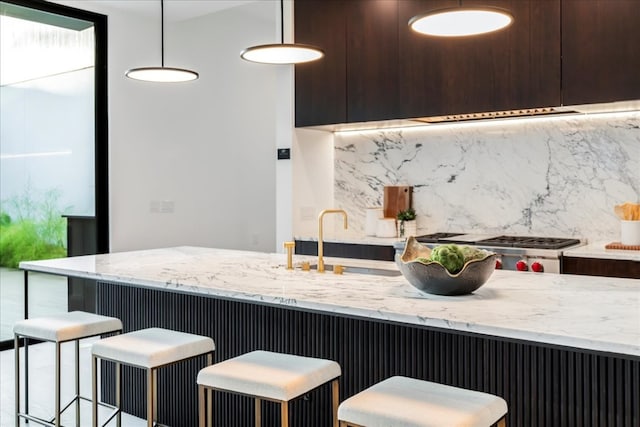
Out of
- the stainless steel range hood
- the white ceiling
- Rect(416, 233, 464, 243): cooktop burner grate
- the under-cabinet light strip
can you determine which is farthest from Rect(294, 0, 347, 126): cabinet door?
Rect(416, 233, 464, 243): cooktop burner grate

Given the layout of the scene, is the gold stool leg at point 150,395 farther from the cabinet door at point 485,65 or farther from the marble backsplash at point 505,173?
the marble backsplash at point 505,173

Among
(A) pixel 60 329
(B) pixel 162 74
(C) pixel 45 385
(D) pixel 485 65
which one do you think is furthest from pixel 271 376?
(D) pixel 485 65

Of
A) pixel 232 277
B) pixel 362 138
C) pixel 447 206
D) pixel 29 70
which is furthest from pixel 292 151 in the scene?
pixel 232 277

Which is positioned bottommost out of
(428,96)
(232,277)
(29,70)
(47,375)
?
(47,375)

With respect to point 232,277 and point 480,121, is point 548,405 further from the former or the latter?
point 480,121

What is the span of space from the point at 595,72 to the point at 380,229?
1.74 m

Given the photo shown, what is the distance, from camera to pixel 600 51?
3580mm

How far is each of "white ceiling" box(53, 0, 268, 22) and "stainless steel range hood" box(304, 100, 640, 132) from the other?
134 cm

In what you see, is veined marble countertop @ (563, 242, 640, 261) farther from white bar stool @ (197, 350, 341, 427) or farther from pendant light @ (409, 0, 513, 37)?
white bar stool @ (197, 350, 341, 427)

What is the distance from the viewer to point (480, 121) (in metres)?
4.40

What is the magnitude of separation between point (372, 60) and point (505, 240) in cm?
155

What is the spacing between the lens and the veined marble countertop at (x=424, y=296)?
1621mm

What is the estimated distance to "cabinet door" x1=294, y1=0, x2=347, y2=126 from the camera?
15.0 ft

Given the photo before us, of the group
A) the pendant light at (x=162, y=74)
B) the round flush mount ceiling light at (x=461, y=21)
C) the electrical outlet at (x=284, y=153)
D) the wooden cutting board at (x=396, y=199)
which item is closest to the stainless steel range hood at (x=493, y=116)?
the electrical outlet at (x=284, y=153)
